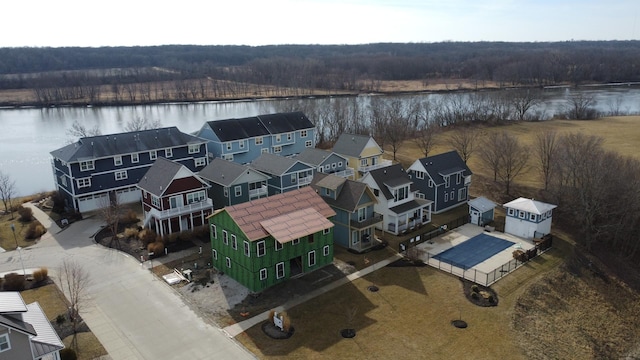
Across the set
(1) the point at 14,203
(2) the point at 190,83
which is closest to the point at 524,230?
(1) the point at 14,203

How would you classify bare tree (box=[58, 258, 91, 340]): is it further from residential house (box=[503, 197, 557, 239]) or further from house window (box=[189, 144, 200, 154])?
residential house (box=[503, 197, 557, 239])

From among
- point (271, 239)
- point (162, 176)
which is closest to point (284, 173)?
point (162, 176)

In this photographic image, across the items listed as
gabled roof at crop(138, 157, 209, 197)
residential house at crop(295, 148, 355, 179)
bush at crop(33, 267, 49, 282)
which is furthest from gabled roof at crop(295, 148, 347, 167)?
bush at crop(33, 267, 49, 282)

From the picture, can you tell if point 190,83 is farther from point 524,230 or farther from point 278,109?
point 524,230

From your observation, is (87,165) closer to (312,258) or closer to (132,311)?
(132,311)

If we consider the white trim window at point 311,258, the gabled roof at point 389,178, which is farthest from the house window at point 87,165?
the gabled roof at point 389,178
